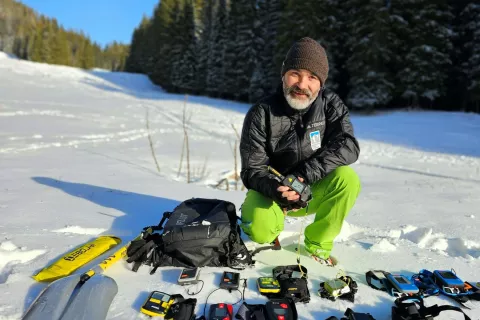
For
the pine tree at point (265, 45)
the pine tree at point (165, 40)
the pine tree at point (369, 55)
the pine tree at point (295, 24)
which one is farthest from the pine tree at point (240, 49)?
the pine tree at point (165, 40)

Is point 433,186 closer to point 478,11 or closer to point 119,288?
point 119,288

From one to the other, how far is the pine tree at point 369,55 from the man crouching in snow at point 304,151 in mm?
15114

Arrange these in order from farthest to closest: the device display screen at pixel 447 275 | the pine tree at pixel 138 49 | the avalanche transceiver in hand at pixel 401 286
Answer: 1. the pine tree at pixel 138 49
2. the device display screen at pixel 447 275
3. the avalanche transceiver in hand at pixel 401 286

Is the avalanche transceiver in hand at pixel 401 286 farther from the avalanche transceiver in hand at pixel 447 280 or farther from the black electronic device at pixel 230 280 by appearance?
the black electronic device at pixel 230 280

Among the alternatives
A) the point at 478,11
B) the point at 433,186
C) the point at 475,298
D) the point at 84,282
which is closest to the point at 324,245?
the point at 475,298

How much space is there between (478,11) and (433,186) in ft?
46.1

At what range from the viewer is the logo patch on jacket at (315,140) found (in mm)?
2347

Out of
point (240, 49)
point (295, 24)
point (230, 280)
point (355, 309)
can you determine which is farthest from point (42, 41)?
point (355, 309)

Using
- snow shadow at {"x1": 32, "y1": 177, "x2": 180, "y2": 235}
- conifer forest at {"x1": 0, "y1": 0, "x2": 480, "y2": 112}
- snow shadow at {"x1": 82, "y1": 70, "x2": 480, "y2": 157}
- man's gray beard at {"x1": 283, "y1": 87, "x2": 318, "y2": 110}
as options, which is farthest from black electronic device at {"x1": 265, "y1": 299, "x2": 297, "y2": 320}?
conifer forest at {"x1": 0, "y1": 0, "x2": 480, "y2": 112}

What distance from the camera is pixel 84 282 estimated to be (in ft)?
5.67

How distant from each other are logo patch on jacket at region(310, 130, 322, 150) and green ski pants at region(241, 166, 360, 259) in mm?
230

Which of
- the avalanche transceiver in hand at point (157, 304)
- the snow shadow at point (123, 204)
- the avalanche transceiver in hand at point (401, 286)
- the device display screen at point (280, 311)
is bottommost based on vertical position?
the snow shadow at point (123, 204)

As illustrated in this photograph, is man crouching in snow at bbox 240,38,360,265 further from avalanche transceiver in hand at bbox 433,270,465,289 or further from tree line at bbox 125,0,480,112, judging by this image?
tree line at bbox 125,0,480,112

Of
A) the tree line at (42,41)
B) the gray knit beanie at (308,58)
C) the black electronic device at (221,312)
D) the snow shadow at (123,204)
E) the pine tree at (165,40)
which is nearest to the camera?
the black electronic device at (221,312)
